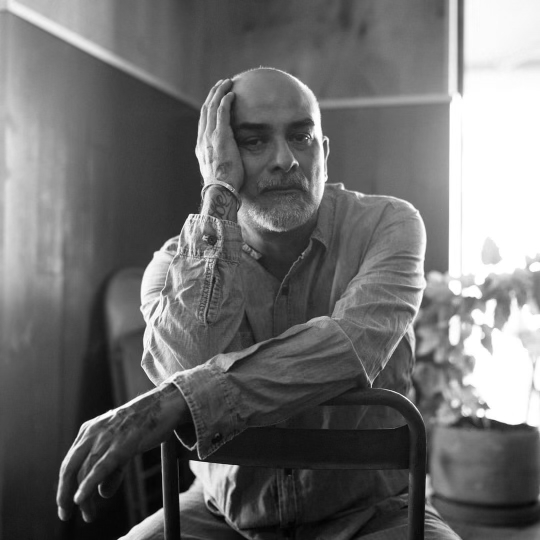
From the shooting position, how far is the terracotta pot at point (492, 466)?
2111 mm

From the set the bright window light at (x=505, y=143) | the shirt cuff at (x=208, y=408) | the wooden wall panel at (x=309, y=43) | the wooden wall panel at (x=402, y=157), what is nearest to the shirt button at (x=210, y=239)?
the shirt cuff at (x=208, y=408)

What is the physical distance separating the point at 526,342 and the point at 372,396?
143cm

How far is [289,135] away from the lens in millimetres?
1465

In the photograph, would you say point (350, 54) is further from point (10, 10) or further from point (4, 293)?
point (4, 293)

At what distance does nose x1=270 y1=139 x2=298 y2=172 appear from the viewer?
141cm

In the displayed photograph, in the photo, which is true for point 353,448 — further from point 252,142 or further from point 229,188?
point 252,142

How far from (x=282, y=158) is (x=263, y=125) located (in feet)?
0.29

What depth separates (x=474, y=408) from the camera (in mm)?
2334

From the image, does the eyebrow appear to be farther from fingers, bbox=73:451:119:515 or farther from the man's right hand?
fingers, bbox=73:451:119:515

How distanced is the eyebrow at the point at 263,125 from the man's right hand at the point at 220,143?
3 centimetres

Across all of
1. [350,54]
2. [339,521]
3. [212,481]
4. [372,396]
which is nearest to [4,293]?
[212,481]

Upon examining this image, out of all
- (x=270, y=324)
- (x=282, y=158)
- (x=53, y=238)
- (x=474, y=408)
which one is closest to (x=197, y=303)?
(x=270, y=324)

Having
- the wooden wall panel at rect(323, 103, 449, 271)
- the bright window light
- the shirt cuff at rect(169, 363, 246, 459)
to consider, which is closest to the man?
the shirt cuff at rect(169, 363, 246, 459)

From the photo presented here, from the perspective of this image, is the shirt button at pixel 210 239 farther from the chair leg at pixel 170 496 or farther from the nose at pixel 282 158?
the chair leg at pixel 170 496
